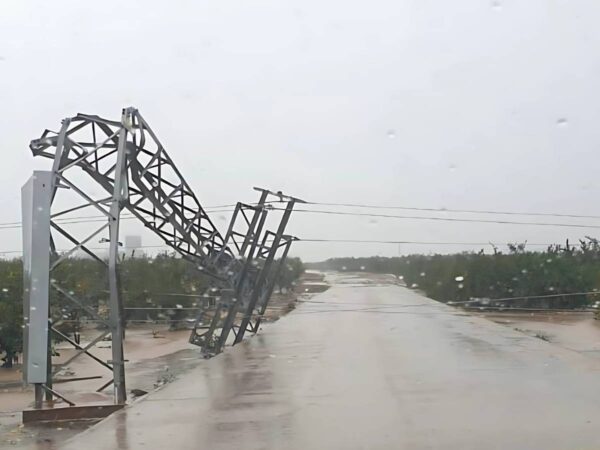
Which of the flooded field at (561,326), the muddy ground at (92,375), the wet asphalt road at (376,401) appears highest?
the wet asphalt road at (376,401)

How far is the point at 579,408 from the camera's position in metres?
10.9

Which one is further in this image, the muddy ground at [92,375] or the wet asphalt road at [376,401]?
the muddy ground at [92,375]

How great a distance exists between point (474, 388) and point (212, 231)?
10.4m

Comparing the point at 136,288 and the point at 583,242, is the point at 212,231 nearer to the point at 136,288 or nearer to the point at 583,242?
the point at 136,288

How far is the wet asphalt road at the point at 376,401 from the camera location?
30.9 feet

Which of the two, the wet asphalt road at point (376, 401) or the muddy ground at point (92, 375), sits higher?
the wet asphalt road at point (376, 401)

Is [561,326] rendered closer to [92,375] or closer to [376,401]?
[92,375]

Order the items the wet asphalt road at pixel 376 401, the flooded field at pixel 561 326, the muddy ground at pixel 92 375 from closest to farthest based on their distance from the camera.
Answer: the wet asphalt road at pixel 376 401 < the muddy ground at pixel 92 375 < the flooded field at pixel 561 326

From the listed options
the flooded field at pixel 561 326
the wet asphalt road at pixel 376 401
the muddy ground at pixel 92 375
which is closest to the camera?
the wet asphalt road at pixel 376 401

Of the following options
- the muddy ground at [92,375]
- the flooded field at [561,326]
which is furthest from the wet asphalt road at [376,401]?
the flooded field at [561,326]

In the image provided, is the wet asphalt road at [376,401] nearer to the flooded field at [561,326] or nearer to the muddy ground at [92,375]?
the muddy ground at [92,375]

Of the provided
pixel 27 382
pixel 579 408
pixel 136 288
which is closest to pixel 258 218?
pixel 27 382

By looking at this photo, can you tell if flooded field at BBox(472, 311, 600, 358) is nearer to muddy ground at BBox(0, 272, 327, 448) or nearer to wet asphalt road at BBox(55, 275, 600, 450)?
wet asphalt road at BBox(55, 275, 600, 450)

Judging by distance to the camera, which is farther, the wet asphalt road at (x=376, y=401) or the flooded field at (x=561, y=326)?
the flooded field at (x=561, y=326)
